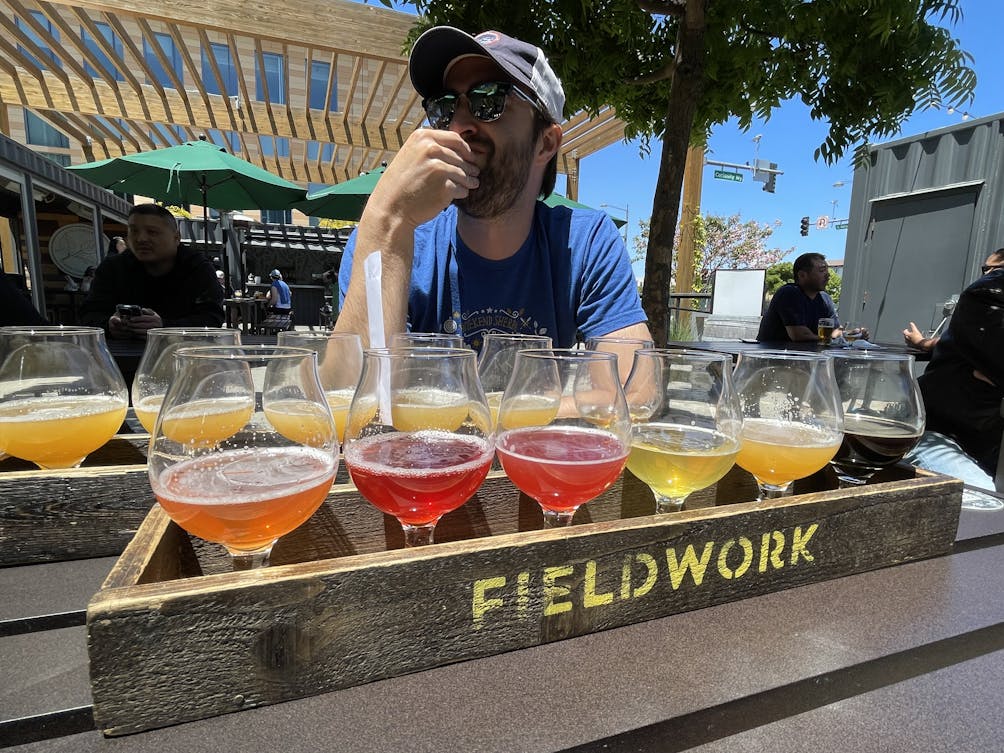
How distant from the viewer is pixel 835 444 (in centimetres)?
92

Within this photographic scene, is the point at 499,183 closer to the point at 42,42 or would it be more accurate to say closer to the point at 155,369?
the point at 155,369

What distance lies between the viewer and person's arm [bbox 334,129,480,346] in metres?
1.62

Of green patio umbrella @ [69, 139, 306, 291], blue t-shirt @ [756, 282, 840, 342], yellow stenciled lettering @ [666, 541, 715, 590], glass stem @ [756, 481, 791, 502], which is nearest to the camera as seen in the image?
yellow stenciled lettering @ [666, 541, 715, 590]

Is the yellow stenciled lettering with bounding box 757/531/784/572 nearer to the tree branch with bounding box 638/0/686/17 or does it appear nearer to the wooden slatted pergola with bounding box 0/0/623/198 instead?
the tree branch with bounding box 638/0/686/17

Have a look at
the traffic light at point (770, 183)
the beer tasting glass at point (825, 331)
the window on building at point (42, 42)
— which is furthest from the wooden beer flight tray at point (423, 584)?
the traffic light at point (770, 183)

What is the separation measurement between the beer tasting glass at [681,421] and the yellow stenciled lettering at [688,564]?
0.13 meters

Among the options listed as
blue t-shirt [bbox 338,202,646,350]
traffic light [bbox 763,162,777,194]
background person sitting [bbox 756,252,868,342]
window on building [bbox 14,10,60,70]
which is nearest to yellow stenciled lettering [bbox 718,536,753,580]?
blue t-shirt [bbox 338,202,646,350]

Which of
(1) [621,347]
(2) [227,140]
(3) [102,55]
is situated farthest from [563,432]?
(3) [102,55]

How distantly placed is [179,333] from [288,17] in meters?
5.59

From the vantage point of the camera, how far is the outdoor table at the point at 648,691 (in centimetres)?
52

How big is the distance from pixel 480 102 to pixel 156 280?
3736mm

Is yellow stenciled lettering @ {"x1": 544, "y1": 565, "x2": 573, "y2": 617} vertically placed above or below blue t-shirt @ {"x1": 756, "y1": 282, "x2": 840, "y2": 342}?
below

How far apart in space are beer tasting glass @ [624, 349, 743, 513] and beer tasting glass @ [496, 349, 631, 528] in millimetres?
86

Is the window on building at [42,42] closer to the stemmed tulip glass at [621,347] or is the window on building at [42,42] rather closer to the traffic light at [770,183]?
the stemmed tulip glass at [621,347]
